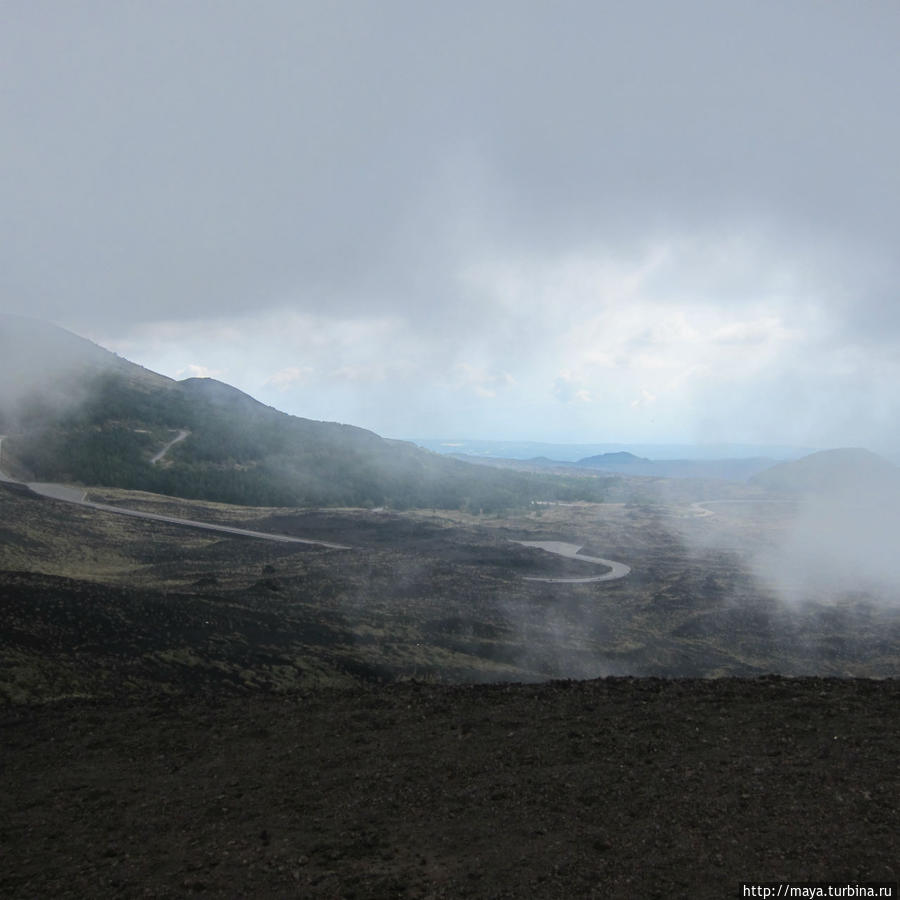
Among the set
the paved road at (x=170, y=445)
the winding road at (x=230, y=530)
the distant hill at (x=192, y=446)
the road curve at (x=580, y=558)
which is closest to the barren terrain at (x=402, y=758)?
the road curve at (x=580, y=558)

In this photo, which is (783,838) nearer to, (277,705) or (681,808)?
(681,808)

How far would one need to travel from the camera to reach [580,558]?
8144 centimetres

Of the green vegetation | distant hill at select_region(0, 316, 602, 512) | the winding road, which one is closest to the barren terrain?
the winding road

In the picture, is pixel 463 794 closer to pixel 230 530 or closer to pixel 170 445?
pixel 230 530

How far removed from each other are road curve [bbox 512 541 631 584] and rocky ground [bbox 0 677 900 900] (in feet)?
155

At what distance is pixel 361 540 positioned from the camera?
84688 mm

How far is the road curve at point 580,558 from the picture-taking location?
6594cm

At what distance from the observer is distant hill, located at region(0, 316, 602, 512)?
363 ft

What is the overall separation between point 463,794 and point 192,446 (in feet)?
416

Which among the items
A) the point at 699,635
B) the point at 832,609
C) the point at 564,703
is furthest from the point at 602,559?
the point at 564,703

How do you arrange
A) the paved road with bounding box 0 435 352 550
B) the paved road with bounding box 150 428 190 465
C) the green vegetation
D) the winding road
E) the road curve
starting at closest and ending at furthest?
1. the road curve
2. the winding road
3. the paved road with bounding box 0 435 352 550
4. the green vegetation
5. the paved road with bounding box 150 428 190 465

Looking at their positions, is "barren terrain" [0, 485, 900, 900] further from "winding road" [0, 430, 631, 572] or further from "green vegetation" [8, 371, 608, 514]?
"green vegetation" [8, 371, 608, 514]

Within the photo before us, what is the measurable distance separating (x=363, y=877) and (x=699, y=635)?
1622 inches

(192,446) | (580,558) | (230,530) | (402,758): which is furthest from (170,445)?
(402,758)
